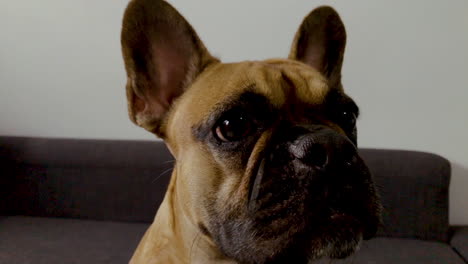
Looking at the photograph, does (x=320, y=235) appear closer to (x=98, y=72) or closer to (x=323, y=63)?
(x=323, y=63)

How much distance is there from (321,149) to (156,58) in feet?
2.01

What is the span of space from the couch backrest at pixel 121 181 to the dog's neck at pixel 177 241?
82 cm

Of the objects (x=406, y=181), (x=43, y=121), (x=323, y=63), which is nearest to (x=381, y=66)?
(x=406, y=181)

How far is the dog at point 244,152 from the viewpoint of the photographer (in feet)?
2.73

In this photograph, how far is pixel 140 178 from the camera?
2188 mm

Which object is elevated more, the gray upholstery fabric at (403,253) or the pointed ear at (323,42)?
the pointed ear at (323,42)

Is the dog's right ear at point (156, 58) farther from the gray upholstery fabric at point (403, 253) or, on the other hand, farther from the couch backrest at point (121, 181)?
the gray upholstery fabric at point (403, 253)

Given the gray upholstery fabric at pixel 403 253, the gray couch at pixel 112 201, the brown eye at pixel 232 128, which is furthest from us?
the gray couch at pixel 112 201

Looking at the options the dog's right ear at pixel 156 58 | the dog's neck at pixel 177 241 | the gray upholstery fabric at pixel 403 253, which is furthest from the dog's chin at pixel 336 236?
the gray upholstery fabric at pixel 403 253

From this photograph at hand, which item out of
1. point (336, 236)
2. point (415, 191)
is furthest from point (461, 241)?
point (336, 236)

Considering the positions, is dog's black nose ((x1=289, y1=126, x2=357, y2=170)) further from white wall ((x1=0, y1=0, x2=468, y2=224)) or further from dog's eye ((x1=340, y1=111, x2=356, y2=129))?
white wall ((x1=0, y1=0, x2=468, y2=224))

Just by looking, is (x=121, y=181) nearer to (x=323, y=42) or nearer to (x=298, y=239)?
(x=323, y=42)

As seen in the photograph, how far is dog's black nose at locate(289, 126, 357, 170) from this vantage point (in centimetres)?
82

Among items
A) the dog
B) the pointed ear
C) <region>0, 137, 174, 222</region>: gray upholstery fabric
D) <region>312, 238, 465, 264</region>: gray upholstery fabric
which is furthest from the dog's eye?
<region>0, 137, 174, 222</region>: gray upholstery fabric
